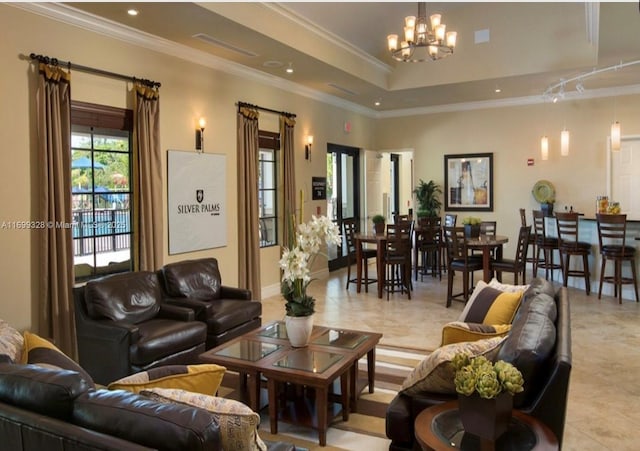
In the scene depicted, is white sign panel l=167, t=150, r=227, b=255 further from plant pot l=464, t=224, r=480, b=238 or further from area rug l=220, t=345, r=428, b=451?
plant pot l=464, t=224, r=480, b=238

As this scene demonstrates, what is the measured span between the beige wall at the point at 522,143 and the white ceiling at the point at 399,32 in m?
0.38

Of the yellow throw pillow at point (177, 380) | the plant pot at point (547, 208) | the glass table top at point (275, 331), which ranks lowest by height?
the glass table top at point (275, 331)

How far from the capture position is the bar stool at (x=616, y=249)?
20.6 ft

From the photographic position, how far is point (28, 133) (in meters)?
4.17

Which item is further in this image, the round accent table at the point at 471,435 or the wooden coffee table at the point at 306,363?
the wooden coffee table at the point at 306,363

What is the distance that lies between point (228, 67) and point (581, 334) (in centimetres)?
528

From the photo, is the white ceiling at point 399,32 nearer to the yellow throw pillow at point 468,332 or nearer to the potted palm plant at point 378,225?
the potted palm plant at point 378,225

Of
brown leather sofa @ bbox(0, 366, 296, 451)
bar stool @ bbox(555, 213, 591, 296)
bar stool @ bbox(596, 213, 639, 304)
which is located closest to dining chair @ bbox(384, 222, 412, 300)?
bar stool @ bbox(555, 213, 591, 296)

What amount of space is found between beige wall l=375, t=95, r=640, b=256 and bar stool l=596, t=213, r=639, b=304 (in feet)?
7.83

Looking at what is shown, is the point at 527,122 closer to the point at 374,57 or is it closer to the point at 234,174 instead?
the point at 374,57

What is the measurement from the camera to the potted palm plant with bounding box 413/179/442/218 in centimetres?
984

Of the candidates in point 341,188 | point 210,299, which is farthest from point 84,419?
point 341,188

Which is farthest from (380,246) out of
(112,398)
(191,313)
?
(112,398)

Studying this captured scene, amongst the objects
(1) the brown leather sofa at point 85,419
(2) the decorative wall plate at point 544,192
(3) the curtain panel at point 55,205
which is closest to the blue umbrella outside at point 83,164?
(3) the curtain panel at point 55,205
